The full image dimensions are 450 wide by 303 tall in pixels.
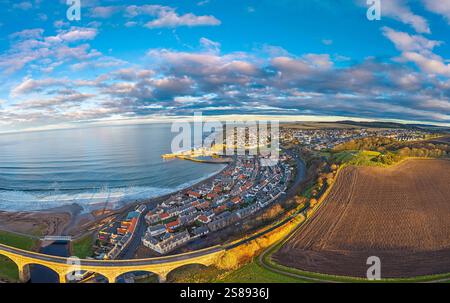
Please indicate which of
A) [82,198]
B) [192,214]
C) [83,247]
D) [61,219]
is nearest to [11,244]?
[61,219]

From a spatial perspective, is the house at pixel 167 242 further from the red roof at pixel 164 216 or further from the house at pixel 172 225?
the red roof at pixel 164 216

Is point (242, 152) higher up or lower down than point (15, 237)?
higher up

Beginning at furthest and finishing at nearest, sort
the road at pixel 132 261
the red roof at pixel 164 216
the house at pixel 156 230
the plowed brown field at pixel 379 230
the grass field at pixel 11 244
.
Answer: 1. the red roof at pixel 164 216
2. the house at pixel 156 230
3. the grass field at pixel 11 244
4. the road at pixel 132 261
5. the plowed brown field at pixel 379 230

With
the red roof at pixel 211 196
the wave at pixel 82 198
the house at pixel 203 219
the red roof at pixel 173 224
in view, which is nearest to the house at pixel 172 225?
the red roof at pixel 173 224

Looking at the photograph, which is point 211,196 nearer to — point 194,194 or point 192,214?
point 194,194

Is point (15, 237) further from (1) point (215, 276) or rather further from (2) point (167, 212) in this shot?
(1) point (215, 276)

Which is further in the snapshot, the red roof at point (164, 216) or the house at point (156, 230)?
the red roof at point (164, 216)

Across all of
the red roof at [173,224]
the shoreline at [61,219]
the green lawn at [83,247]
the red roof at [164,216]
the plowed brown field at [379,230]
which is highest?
the plowed brown field at [379,230]
